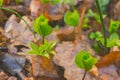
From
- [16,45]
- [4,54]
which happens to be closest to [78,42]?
[16,45]

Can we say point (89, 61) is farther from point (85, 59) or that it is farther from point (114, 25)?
point (114, 25)

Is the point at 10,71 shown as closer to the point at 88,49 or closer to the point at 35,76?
the point at 35,76

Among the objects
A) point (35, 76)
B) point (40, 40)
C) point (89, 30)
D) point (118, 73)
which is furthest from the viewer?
point (89, 30)

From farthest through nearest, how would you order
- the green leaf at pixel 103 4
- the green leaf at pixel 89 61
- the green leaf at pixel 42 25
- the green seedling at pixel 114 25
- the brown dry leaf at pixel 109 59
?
the green leaf at pixel 103 4 < the green seedling at pixel 114 25 < the brown dry leaf at pixel 109 59 < the green leaf at pixel 42 25 < the green leaf at pixel 89 61

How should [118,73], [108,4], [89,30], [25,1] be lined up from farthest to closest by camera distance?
1. [108,4]
2. [25,1]
3. [89,30]
4. [118,73]

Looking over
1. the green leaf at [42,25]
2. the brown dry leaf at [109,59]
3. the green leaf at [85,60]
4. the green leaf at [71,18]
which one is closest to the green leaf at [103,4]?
the green leaf at [71,18]

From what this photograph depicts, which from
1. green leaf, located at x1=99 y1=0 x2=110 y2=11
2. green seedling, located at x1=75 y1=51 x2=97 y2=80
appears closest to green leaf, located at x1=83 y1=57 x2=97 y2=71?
green seedling, located at x1=75 y1=51 x2=97 y2=80

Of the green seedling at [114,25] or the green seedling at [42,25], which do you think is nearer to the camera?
the green seedling at [42,25]

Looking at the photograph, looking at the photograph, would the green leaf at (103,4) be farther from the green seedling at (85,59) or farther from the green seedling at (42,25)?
the green seedling at (85,59)

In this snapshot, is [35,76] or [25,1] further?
[25,1]

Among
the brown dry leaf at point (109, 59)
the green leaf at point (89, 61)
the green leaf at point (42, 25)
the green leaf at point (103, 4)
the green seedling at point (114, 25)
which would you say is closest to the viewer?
the green leaf at point (89, 61)
